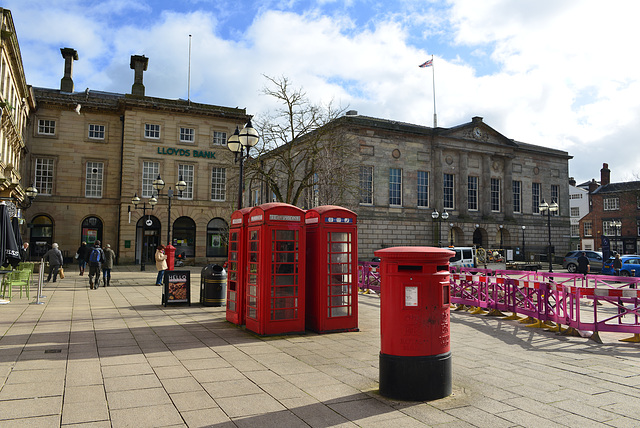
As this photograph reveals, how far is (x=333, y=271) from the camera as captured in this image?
30.7 feet

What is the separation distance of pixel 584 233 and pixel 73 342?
239 feet

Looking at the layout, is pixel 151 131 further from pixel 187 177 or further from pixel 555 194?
pixel 555 194

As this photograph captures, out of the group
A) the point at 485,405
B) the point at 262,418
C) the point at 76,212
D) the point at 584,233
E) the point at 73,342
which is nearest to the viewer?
the point at 262,418

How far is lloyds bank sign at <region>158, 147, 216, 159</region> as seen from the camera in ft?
124

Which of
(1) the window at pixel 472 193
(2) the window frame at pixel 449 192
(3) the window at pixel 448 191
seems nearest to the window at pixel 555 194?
(1) the window at pixel 472 193

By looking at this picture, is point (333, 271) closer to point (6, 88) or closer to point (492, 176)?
point (6, 88)

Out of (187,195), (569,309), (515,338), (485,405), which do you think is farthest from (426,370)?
(187,195)

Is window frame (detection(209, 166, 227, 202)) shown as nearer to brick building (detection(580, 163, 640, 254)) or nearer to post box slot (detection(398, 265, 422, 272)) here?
post box slot (detection(398, 265, 422, 272))

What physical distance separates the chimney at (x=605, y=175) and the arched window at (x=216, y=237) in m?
56.8

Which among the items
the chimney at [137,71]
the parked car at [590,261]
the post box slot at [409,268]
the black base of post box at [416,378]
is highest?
the chimney at [137,71]

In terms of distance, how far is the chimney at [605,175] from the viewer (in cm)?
6744

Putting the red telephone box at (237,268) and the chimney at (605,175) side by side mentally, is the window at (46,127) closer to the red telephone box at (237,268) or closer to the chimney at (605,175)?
the red telephone box at (237,268)

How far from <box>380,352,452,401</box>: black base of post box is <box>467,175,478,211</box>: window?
44.6 metres

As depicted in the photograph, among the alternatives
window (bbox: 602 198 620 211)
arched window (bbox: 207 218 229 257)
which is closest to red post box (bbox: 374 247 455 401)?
arched window (bbox: 207 218 229 257)
